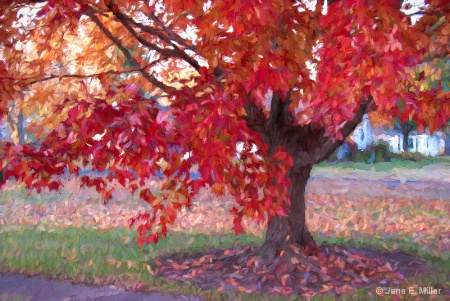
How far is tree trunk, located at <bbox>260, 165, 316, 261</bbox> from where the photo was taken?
25.6ft

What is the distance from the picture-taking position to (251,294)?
662 cm

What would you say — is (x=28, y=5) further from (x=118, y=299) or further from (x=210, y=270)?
(x=210, y=270)

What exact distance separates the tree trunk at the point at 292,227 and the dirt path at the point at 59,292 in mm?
1840

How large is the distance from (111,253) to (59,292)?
2306mm

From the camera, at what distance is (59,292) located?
6.67 metres

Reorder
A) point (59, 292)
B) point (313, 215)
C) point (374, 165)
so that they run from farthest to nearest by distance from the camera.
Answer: point (374, 165), point (313, 215), point (59, 292)

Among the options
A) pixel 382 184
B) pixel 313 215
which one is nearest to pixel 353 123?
pixel 313 215

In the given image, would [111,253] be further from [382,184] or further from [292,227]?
[382,184]

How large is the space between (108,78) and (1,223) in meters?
7.16

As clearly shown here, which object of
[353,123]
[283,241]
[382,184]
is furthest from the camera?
[382,184]

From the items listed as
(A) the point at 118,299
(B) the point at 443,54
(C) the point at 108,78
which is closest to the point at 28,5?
(C) the point at 108,78

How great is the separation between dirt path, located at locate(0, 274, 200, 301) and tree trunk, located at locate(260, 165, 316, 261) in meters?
1.84

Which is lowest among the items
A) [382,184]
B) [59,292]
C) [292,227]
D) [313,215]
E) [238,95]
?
[59,292]

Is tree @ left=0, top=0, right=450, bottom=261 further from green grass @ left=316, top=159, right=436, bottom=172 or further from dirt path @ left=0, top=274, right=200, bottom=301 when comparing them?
green grass @ left=316, top=159, right=436, bottom=172
